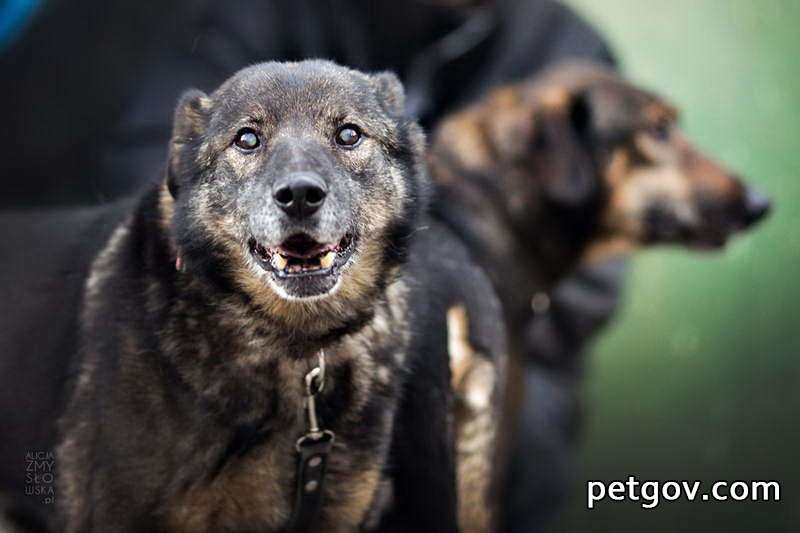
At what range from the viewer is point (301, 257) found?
6.62 feet

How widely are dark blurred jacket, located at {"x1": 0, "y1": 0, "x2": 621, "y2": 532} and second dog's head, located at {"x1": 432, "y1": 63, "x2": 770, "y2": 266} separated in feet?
0.95

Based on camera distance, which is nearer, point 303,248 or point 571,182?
point 303,248

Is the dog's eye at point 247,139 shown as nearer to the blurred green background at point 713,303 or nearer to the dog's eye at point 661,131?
the dog's eye at point 661,131

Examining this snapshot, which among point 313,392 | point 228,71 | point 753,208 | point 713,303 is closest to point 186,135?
point 313,392

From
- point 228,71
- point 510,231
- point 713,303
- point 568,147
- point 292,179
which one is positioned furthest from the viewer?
point 713,303

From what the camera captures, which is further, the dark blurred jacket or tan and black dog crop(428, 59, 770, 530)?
the dark blurred jacket

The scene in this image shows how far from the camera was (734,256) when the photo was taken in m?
4.56

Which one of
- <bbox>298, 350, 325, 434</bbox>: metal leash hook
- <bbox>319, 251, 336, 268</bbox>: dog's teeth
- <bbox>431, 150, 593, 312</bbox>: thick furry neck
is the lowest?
<bbox>298, 350, 325, 434</bbox>: metal leash hook

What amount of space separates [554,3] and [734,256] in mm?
1265

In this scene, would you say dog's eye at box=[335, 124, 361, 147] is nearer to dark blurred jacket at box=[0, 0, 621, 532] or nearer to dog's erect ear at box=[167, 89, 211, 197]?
dog's erect ear at box=[167, 89, 211, 197]

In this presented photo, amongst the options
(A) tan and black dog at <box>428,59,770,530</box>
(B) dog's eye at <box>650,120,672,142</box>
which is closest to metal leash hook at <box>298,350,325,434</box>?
(A) tan and black dog at <box>428,59,770,530</box>

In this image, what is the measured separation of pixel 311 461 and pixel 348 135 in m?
0.62

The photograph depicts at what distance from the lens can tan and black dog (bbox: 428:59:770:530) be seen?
352cm

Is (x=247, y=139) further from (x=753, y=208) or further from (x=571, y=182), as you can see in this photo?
(x=753, y=208)
